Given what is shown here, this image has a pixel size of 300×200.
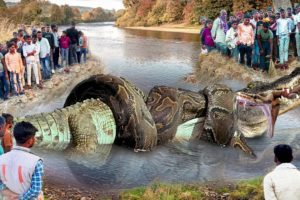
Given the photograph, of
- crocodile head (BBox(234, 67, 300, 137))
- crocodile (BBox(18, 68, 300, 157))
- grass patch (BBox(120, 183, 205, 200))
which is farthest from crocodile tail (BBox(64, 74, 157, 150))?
grass patch (BBox(120, 183, 205, 200))

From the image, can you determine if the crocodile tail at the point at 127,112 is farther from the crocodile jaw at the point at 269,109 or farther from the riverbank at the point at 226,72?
the riverbank at the point at 226,72

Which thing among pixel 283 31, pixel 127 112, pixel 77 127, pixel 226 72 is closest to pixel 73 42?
pixel 226 72

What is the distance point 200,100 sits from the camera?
11.0m

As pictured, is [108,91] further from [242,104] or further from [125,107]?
[242,104]

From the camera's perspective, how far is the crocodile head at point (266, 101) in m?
9.83

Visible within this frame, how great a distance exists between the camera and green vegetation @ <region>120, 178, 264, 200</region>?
6652 millimetres

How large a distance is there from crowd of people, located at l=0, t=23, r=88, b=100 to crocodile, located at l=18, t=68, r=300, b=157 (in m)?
3.02

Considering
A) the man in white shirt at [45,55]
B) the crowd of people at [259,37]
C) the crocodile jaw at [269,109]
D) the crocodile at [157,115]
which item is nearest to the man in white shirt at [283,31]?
the crowd of people at [259,37]

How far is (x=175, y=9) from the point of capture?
58.4 meters

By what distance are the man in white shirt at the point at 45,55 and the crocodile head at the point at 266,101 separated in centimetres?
699

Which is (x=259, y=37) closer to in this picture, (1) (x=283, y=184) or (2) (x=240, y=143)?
(2) (x=240, y=143)

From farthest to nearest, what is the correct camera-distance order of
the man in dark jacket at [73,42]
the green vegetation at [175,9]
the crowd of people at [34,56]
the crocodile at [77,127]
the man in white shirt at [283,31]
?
the green vegetation at [175,9] → the man in dark jacket at [73,42] → the man in white shirt at [283,31] → the crowd of people at [34,56] → the crocodile at [77,127]

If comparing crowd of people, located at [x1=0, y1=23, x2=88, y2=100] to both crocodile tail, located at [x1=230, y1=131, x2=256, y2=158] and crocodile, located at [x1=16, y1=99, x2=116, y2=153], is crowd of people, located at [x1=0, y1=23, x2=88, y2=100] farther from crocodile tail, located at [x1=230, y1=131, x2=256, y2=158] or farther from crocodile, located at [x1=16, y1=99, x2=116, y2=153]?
crocodile tail, located at [x1=230, y1=131, x2=256, y2=158]

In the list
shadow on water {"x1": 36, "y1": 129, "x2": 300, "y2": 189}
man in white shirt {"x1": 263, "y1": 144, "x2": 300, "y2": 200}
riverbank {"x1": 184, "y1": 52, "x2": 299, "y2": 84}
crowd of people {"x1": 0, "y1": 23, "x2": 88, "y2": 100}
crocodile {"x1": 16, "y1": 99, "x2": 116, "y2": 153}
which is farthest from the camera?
riverbank {"x1": 184, "y1": 52, "x2": 299, "y2": 84}
